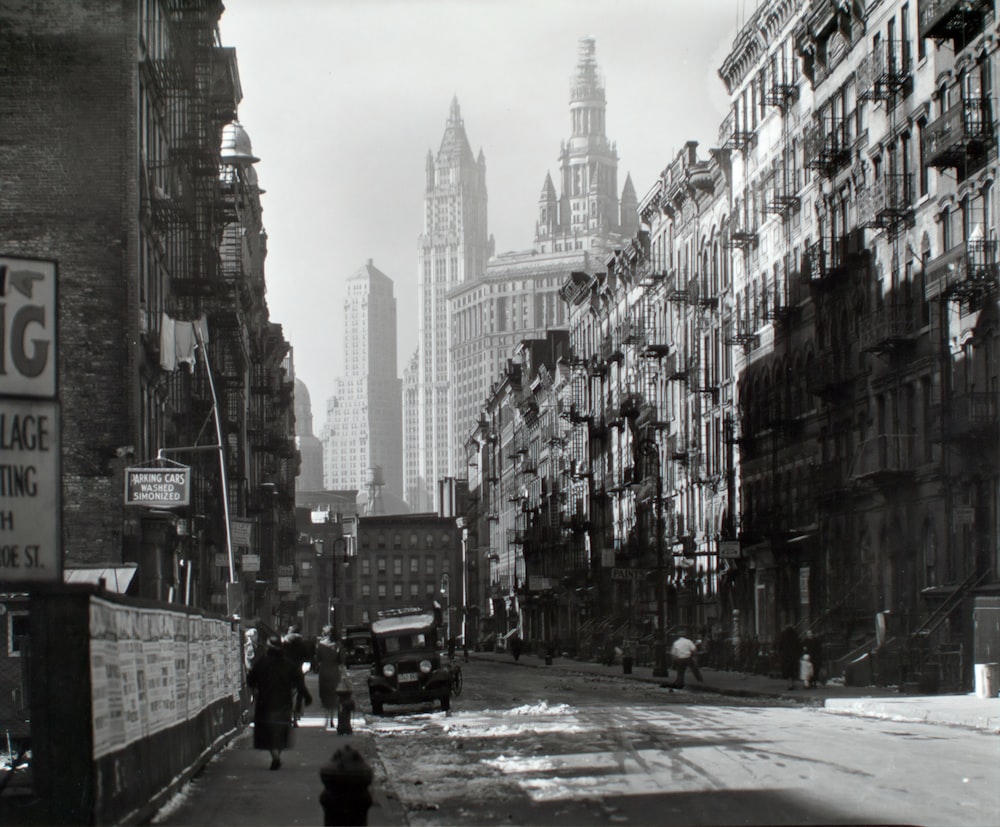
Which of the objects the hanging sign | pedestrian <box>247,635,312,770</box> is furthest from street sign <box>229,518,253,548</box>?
pedestrian <box>247,635,312,770</box>

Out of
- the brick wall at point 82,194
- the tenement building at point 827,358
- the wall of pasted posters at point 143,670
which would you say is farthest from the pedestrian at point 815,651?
the wall of pasted posters at point 143,670

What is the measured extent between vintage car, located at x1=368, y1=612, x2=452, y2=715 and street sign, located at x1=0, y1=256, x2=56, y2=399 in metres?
26.7

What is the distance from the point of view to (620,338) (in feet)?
305

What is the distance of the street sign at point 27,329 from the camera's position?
13297 mm

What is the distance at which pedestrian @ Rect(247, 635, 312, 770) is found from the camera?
2364 centimetres

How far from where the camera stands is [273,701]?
24.0 meters

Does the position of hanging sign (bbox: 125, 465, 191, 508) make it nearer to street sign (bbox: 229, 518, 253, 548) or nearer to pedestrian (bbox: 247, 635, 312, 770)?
pedestrian (bbox: 247, 635, 312, 770)

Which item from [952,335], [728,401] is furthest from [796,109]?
[952,335]

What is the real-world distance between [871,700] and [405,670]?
10.2 metres

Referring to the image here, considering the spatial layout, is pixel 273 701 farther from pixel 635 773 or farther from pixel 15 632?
pixel 15 632

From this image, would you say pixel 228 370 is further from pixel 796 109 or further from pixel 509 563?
pixel 509 563

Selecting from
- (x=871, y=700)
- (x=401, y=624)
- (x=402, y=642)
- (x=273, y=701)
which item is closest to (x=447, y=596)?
(x=401, y=624)

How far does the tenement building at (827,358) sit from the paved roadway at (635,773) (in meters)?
12.7

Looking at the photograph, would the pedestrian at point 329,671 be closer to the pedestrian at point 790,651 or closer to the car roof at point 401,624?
the car roof at point 401,624
